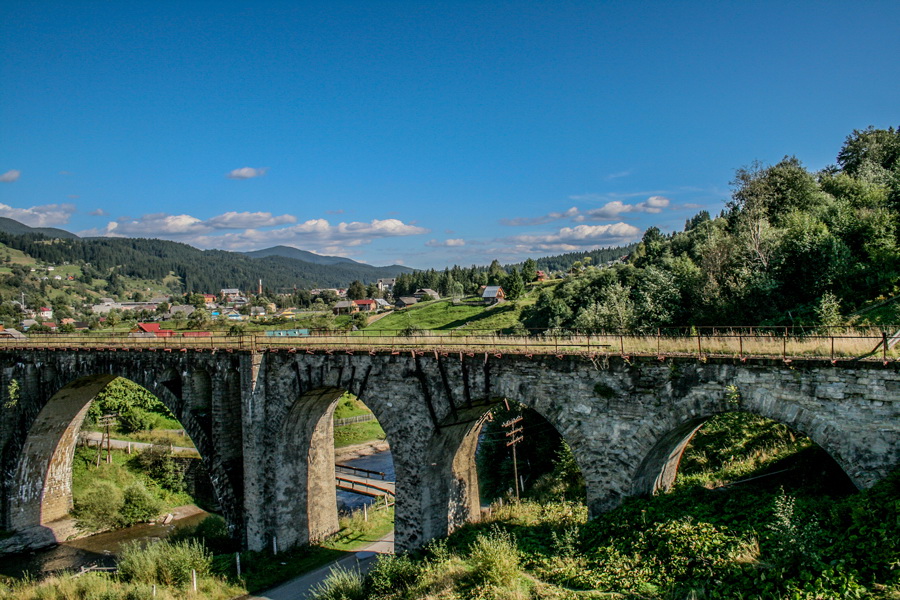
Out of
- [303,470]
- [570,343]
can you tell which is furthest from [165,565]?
[570,343]

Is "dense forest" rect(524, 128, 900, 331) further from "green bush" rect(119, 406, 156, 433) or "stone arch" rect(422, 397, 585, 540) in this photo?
"green bush" rect(119, 406, 156, 433)

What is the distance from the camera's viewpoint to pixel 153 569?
2250cm

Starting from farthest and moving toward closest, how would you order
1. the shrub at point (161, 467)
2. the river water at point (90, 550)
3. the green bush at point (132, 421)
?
the green bush at point (132, 421) < the shrub at point (161, 467) < the river water at point (90, 550)

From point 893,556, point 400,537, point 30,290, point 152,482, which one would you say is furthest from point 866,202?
point 30,290

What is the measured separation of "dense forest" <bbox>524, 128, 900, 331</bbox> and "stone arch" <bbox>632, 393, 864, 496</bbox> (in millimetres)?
4001

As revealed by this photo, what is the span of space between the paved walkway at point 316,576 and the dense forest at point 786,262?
1532cm

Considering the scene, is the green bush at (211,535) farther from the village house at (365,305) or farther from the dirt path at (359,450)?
the village house at (365,305)

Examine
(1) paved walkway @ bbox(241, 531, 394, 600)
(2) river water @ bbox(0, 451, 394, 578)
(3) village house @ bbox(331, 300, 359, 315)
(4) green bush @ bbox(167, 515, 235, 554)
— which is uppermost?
(3) village house @ bbox(331, 300, 359, 315)

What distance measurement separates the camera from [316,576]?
913 inches

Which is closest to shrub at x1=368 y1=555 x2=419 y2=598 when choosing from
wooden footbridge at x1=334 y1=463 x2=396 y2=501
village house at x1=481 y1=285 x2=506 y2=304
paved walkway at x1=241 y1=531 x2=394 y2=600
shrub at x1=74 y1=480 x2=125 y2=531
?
paved walkway at x1=241 y1=531 x2=394 y2=600

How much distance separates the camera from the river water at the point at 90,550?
99.6 ft

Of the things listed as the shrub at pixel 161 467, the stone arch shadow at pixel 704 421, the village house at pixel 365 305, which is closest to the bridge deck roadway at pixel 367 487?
the shrub at pixel 161 467

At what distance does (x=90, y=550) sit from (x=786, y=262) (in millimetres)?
44017

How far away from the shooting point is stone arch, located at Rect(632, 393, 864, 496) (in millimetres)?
12859
